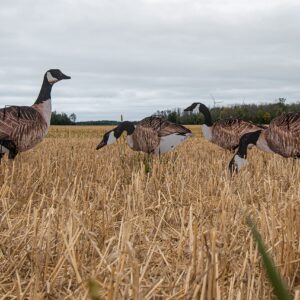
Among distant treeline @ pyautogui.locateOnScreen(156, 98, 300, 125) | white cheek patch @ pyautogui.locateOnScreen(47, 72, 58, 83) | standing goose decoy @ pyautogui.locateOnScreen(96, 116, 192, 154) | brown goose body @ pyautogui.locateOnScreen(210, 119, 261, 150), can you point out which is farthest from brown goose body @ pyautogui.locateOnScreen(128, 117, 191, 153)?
distant treeline @ pyautogui.locateOnScreen(156, 98, 300, 125)

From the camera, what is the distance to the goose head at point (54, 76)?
973 cm

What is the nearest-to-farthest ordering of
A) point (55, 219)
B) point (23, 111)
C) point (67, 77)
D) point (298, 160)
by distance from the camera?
point (55, 219) → point (23, 111) → point (298, 160) → point (67, 77)

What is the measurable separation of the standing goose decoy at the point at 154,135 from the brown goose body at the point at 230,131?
1839mm

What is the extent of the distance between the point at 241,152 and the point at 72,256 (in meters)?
6.77

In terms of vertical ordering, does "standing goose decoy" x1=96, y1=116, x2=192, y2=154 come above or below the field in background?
above

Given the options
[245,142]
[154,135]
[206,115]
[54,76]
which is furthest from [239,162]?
[54,76]

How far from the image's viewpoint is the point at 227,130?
38.7 feet

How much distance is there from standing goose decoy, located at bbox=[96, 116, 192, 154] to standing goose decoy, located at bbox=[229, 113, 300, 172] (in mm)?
1699

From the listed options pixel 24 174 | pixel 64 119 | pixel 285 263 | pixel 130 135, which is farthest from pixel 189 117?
pixel 285 263

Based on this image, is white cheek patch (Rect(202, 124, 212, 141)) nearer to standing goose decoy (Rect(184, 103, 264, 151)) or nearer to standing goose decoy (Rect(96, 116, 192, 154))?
standing goose decoy (Rect(184, 103, 264, 151))

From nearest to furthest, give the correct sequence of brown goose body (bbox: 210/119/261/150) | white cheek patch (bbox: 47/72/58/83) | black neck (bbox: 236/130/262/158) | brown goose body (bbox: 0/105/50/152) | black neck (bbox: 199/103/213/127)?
brown goose body (bbox: 0/105/50/152) < black neck (bbox: 236/130/262/158) < white cheek patch (bbox: 47/72/58/83) < brown goose body (bbox: 210/119/261/150) < black neck (bbox: 199/103/213/127)

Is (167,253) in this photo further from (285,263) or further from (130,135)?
(130,135)

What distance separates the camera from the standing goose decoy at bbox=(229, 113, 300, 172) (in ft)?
28.2

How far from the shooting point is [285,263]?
263 centimetres
